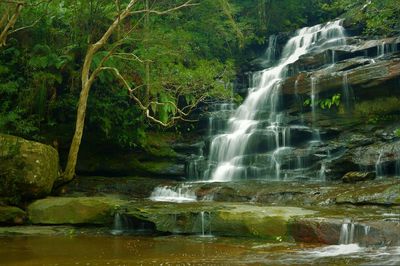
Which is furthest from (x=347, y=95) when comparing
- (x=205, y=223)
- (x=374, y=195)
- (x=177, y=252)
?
(x=177, y=252)

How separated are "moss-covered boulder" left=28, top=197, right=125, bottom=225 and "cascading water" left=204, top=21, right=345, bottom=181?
17.3 feet

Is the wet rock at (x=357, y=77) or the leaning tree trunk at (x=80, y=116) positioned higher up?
the wet rock at (x=357, y=77)

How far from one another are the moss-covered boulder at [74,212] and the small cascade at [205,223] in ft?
7.57

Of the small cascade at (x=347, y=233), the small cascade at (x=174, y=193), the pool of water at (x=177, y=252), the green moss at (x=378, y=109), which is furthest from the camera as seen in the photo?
the green moss at (x=378, y=109)

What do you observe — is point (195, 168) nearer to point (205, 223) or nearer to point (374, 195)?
point (205, 223)

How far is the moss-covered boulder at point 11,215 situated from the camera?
1125cm

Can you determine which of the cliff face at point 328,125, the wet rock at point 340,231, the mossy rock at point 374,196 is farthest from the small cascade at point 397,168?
the wet rock at point 340,231

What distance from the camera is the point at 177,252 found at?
821 cm

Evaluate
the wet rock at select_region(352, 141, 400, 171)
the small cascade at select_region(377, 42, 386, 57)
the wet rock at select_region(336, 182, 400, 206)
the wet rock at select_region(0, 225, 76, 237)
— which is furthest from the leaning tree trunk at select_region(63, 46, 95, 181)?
the small cascade at select_region(377, 42, 386, 57)

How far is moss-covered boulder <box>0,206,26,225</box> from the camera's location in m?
11.3

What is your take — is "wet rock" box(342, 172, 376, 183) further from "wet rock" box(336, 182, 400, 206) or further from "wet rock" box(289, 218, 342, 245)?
"wet rock" box(289, 218, 342, 245)

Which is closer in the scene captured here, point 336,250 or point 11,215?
point 336,250

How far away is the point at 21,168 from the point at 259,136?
812 centimetres

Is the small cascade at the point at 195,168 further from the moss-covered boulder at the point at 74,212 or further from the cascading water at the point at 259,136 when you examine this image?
the moss-covered boulder at the point at 74,212
